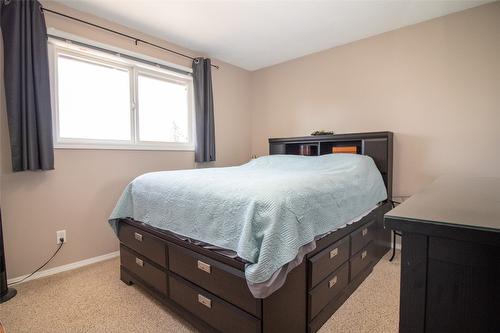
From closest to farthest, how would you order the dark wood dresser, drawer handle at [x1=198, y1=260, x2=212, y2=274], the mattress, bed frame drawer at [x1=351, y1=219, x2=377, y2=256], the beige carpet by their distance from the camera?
the dark wood dresser < the mattress < drawer handle at [x1=198, y1=260, x2=212, y2=274] < the beige carpet < bed frame drawer at [x1=351, y1=219, x2=377, y2=256]

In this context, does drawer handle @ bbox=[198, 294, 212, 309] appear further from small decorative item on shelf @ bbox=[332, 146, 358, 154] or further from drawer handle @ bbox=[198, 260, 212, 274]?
small decorative item on shelf @ bbox=[332, 146, 358, 154]

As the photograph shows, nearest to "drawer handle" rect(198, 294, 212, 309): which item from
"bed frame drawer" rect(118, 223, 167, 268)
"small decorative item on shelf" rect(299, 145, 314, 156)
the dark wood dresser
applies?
"bed frame drawer" rect(118, 223, 167, 268)

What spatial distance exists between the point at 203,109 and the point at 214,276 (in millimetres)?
2355

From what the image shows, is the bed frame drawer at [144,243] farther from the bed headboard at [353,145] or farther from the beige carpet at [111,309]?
the bed headboard at [353,145]

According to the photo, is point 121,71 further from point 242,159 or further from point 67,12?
point 242,159

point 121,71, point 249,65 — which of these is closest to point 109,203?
point 121,71

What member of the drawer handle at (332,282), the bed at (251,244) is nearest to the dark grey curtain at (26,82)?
the bed at (251,244)

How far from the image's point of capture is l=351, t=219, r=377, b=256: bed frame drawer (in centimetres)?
183

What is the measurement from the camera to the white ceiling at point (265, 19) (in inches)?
88.0

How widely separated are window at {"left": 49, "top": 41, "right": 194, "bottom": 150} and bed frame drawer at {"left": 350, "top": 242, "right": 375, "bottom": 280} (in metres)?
2.30

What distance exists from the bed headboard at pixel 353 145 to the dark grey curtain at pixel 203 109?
0.88m

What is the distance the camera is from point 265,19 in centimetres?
248

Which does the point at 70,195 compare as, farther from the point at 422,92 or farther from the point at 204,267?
the point at 422,92

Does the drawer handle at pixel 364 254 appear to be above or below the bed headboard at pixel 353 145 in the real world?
below
